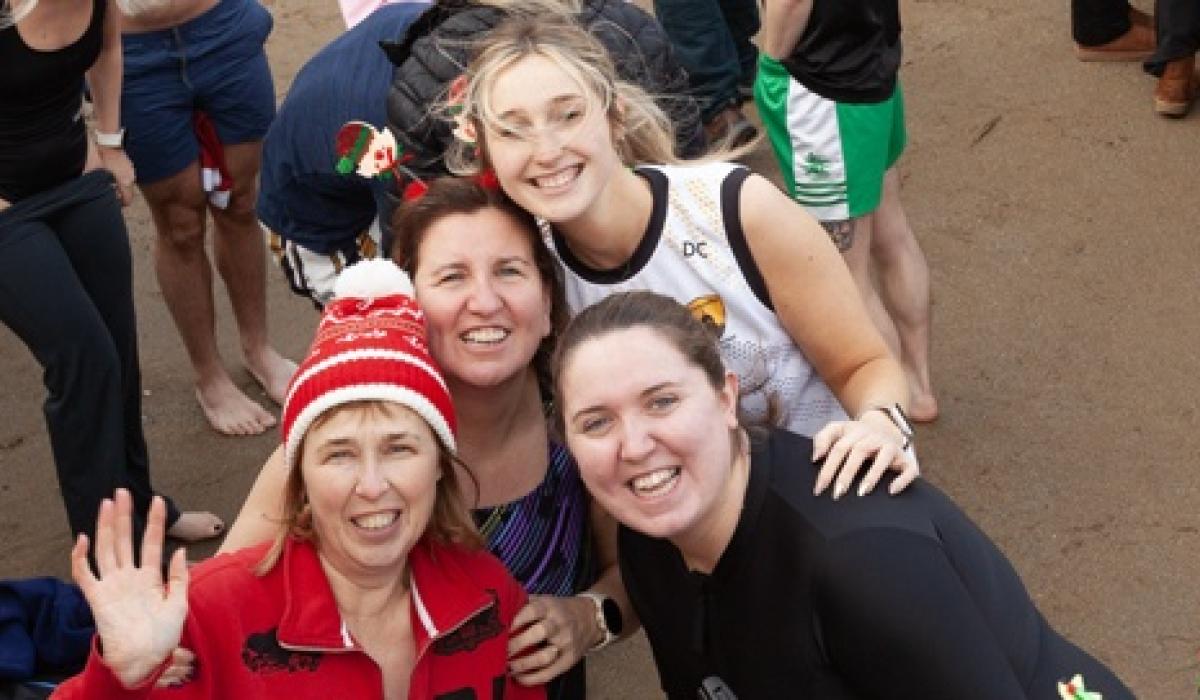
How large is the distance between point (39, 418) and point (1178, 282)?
11.2ft

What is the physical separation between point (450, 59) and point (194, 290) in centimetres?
215

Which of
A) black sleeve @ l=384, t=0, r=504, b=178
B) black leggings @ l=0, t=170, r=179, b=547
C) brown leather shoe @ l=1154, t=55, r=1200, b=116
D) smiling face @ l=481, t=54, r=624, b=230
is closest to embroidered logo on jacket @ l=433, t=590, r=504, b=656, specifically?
smiling face @ l=481, t=54, r=624, b=230

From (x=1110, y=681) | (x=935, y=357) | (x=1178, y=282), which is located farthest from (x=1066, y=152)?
(x=1110, y=681)

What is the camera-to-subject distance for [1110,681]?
8.18 ft

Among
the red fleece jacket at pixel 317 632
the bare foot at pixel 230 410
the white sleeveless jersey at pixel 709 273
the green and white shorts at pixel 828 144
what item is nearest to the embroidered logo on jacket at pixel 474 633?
the red fleece jacket at pixel 317 632

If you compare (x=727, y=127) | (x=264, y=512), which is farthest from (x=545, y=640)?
(x=727, y=127)

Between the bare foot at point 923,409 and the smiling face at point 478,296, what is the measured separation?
2.24 m

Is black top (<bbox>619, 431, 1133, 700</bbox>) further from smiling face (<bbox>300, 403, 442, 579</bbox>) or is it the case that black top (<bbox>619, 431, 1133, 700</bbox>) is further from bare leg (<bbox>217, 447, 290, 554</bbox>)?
bare leg (<bbox>217, 447, 290, 554</bbox>)

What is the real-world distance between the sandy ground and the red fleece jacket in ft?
4.65

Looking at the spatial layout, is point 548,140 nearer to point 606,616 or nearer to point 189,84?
point 606,616

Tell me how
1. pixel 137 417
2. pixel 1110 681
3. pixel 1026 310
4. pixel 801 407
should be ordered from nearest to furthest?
pixel 1110 681
pixel 801 407
pixel 137 417
pixel 1026 310

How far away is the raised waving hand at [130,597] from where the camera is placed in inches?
92.0

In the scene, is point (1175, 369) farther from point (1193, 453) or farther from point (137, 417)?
point (137, 417)

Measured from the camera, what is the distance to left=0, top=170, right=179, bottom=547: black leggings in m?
4.17
